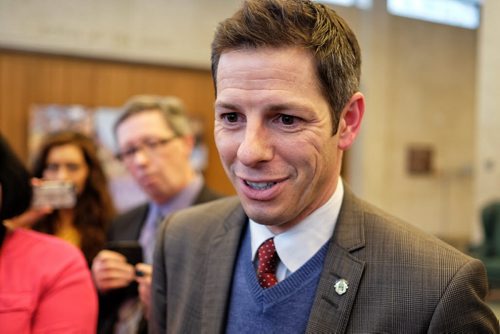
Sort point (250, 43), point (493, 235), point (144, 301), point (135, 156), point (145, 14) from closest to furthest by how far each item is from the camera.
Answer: point (250, 43)
point (144, 301)
point (135, 156)
point (493, 235)
point (145, 14)

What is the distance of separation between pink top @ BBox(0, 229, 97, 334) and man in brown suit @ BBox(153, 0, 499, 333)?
42cm

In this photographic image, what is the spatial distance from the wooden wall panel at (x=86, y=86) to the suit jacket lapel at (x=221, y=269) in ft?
15.1

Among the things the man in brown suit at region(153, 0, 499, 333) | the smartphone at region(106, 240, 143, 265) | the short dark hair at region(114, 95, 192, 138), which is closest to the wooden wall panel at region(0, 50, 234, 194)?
the short dark hair at region(114, 95, 192, 138)

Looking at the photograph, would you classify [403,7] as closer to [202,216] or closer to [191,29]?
Answer: [191,29]

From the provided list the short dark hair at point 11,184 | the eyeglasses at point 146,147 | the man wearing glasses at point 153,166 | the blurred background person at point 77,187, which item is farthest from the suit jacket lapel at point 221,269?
the blurred background person at point 77,187

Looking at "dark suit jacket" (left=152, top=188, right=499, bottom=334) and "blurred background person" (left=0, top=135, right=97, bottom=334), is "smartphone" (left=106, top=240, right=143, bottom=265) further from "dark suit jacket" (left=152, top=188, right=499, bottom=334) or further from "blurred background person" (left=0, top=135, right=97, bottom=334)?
"dark suit jacket" (left=152, top=188, right=499, bottom=334)

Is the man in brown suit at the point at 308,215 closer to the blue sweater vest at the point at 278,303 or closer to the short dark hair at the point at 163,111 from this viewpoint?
the blue sweater vest at the point at 278,303

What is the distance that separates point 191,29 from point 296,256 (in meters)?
5.36

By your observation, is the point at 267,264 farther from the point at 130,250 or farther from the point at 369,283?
the point at 130,250

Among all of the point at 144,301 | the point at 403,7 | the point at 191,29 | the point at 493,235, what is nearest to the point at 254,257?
the point at 144,301

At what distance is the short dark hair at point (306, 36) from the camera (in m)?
1.13

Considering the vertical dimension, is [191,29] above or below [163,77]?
above

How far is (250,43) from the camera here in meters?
1.14

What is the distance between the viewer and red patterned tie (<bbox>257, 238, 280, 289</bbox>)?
1265mm
